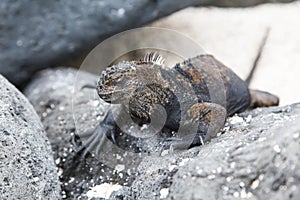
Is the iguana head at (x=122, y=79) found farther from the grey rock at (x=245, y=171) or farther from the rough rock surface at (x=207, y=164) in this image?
the grey rock at (x=245, y=171)

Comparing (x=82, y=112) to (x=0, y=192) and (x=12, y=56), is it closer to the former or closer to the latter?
(x=12, y=56)

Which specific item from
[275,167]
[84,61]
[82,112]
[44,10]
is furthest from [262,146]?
[84,61]

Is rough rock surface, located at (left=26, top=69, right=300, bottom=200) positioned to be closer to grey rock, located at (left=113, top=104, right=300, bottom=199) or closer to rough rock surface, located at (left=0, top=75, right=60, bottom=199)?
grey rock, located at (left=113, top=104, right=300, bottom=199)

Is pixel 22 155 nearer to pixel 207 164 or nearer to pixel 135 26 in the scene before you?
pixel 207 164

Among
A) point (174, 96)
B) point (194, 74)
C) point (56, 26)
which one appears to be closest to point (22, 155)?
point (174, 96)

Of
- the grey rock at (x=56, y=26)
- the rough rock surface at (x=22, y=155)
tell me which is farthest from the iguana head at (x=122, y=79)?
the grey rock at (x=56, y=26)

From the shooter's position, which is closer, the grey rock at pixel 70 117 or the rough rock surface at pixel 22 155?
the rough rock surface at pixel 22 155
